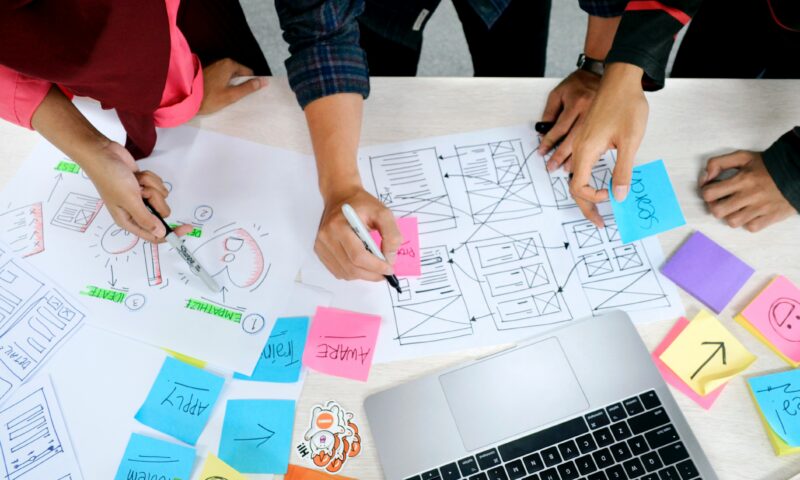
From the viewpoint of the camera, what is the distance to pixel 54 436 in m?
0.59

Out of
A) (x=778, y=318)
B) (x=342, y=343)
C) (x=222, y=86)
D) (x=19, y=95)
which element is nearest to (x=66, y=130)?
(x=19, y=95)

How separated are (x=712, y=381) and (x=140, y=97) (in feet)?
2.56

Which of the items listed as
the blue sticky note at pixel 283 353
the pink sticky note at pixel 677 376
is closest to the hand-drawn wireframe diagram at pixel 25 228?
the blue sticky note at pixel 283 353

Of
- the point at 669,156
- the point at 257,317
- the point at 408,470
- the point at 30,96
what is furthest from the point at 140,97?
the point at 669,156

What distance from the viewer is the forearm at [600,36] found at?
0.76 metres

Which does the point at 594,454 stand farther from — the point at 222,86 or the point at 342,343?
the point at 222,86

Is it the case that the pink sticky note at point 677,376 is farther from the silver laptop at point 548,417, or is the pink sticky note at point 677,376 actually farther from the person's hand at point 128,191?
the person's hand at point 128,191

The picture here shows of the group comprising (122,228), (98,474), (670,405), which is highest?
(122,228)

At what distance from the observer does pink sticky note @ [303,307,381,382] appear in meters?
0.61

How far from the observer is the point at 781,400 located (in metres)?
0.58

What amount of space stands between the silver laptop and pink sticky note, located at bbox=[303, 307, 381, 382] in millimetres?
45

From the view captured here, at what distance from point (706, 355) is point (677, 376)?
4 cm

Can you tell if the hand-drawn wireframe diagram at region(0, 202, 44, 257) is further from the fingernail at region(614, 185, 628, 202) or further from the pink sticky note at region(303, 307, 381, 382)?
the fingernail at region(614, 185, 628, 202)

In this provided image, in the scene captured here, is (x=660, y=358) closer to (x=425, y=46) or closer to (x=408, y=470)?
(x=408, y=470)
